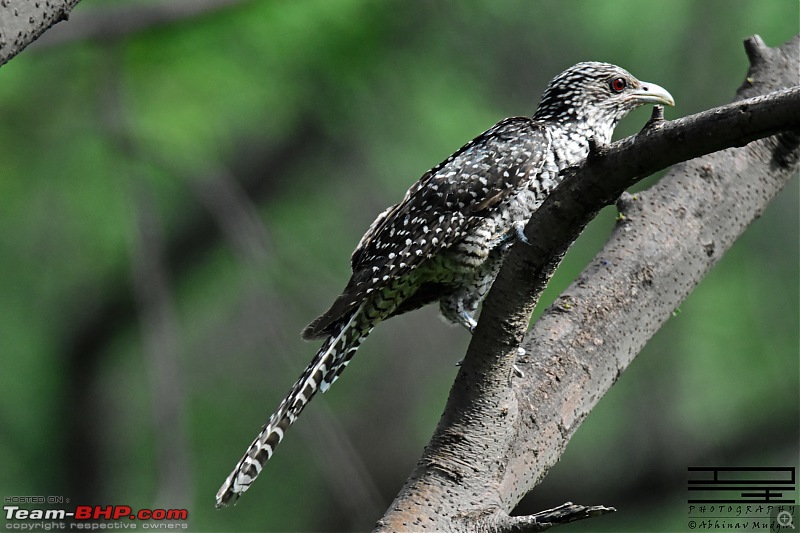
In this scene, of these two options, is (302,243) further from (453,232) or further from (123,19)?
(453,232)

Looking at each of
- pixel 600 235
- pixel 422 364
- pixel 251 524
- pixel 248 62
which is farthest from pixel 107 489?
pixel 600 235

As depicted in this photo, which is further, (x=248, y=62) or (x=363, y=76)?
(x=363, y=76)

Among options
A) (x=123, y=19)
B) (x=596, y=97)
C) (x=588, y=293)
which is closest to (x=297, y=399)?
(x=588, y=293)

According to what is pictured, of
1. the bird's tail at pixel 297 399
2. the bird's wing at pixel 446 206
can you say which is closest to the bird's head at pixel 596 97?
the bird's wing at pixel 446 206

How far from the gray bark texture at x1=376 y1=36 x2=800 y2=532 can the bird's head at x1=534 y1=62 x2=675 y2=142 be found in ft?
1.30

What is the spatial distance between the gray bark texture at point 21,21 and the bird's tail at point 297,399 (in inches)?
67.5

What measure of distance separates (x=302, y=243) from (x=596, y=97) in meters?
5.50

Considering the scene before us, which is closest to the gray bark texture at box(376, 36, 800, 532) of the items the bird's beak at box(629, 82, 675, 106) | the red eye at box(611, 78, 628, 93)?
the bird's beak at box(629, 82, 675, 106)

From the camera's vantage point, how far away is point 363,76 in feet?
24.5

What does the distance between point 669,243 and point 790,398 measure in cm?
553

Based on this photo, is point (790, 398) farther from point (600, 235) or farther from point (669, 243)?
point (669, 243)

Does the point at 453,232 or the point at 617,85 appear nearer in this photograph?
the point at 453,232

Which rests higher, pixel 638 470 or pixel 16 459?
pixel 16 459

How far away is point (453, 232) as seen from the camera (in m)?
3.90
